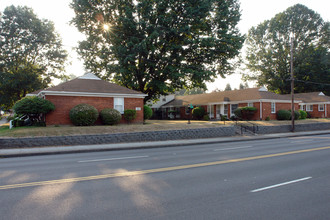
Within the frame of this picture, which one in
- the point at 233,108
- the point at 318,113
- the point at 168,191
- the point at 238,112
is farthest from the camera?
the point at 318,113

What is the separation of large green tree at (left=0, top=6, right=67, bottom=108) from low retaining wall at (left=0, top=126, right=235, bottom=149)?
26.5 meters

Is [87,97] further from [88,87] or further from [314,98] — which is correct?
[314,98]

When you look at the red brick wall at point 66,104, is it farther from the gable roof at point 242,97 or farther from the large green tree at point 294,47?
the large green tree at point 294,47

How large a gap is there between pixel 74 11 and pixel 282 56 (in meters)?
43.2

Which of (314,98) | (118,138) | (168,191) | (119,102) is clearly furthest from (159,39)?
(314,98)

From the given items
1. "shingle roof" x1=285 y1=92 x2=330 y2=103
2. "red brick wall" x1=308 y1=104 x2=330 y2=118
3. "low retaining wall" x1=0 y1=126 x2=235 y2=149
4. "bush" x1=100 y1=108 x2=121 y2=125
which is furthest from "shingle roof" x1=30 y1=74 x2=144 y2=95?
"red brick wall" x1=308 y1=104 x2=330 y2=118

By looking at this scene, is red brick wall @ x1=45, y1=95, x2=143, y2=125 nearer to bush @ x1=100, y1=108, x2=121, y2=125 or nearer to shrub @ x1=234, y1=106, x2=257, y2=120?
bush @ x1=100, y1=108, x2=121, y2=125

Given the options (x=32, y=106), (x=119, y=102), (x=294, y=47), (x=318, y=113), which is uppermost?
(x=294, y=47)

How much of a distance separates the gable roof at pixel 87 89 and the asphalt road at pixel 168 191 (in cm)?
1320

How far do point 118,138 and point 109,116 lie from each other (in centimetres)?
470

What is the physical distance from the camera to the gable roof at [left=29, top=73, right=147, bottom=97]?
2097cm

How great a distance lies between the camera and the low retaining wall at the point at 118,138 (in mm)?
14273

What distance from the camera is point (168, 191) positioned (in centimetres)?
559

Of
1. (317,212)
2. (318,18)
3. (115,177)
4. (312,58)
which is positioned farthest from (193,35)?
(318,18)
